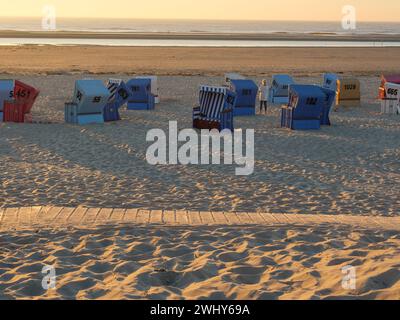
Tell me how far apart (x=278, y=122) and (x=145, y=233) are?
41.3 ft

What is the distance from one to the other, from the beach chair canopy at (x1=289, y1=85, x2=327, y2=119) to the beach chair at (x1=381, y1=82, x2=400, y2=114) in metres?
4.96

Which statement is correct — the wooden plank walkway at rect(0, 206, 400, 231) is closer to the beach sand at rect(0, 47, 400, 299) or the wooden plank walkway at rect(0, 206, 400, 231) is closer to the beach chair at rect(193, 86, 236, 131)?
the beach sand at rect(0, 47, 400, 299)

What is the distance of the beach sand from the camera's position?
6.39m

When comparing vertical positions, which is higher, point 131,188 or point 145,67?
point 145,67

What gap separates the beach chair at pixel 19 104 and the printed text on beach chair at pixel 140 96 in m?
4.02

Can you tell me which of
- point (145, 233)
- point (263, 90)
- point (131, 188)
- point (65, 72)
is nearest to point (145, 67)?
point (65, 72)

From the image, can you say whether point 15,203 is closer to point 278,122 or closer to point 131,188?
point 131,188

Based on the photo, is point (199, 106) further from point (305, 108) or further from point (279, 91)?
point (279, 91)

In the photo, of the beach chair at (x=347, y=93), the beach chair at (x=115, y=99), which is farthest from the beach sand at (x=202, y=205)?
the beach chair at (x=347, y=93)

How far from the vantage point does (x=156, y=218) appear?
29.1 ft

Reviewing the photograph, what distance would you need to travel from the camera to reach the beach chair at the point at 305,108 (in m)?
18.3

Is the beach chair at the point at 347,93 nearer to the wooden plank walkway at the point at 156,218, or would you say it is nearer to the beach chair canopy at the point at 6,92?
the beach chair canopy at the point at 6,92

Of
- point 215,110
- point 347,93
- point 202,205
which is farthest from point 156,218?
point 347,93
